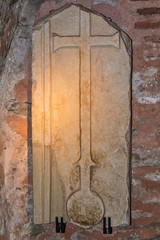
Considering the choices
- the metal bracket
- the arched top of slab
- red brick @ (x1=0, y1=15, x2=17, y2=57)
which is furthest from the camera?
red brick @ (x1=0, y1=15, x2=17, y2=57)

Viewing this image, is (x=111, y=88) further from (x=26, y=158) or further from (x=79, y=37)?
(x=26, y=158)

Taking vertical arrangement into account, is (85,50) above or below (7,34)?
below

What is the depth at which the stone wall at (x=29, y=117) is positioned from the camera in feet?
6.10

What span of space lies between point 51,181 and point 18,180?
0.96 ft

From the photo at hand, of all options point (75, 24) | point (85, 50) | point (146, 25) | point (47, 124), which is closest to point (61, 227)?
point (47, 124)

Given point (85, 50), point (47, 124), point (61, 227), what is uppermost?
point (85, 50)

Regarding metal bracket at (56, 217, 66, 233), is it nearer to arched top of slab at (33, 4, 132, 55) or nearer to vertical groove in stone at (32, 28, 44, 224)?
vertical groove in stone at (32, 28, 44, 224)

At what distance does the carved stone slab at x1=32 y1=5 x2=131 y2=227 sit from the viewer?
1687mm

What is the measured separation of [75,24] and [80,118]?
0.53 m

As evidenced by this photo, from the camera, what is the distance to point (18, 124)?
192 centimetres

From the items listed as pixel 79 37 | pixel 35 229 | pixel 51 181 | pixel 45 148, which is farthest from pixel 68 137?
pixel 35 229

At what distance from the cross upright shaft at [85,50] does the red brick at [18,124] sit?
1.38 feet

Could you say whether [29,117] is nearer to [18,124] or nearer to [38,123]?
[18,124]

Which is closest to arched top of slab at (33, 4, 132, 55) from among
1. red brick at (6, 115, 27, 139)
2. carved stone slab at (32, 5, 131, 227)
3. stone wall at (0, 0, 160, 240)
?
carved stone slab at (32, 5, 131, 227)
